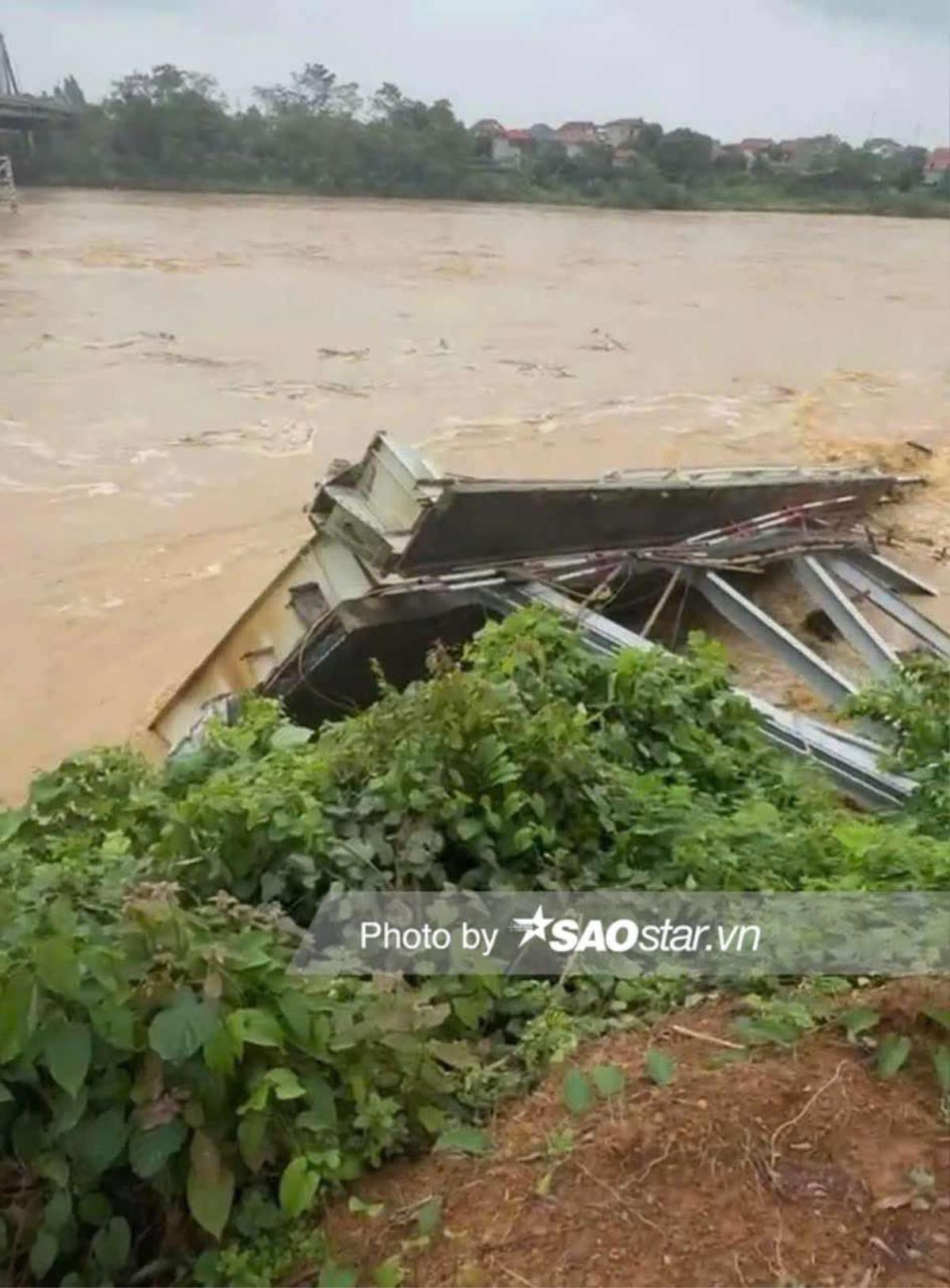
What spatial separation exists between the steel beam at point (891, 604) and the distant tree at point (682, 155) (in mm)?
32505

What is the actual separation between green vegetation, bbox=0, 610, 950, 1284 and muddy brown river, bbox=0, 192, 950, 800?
10.5ft

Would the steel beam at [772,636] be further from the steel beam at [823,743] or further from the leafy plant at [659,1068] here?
the leafy plant at [659,1068]

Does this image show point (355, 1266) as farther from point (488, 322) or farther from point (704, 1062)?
point (488, 322)

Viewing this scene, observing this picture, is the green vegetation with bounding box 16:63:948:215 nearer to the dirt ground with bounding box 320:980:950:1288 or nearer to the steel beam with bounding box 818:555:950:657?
the steel beam with bounding box 818:555:950:657

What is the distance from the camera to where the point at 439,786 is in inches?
124

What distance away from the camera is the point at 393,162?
34.1 m

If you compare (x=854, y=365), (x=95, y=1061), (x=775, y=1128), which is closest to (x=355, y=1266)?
(x=95, y=1061)

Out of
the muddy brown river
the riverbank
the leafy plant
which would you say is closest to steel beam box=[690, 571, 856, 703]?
the muddy brown river

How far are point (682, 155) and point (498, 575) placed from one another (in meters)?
34.0

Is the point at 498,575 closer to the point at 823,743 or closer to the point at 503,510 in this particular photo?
the point at 503,510

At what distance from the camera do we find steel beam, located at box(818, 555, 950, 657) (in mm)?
5551

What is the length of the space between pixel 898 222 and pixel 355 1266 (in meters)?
36.4

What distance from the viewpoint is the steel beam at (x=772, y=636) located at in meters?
4.93

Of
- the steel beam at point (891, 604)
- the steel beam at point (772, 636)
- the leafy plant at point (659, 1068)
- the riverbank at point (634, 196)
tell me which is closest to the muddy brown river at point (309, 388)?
the steel beam at point (891, 604)
